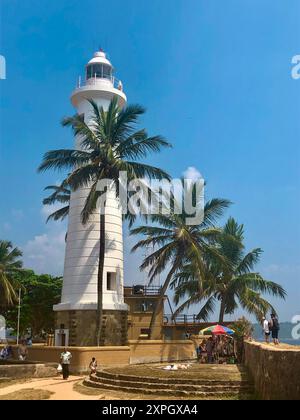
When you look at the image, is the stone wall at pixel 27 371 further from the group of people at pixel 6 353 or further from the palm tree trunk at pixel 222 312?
the palm tree trunk at pixel 222 312

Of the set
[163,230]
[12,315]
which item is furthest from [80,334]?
[12,315]

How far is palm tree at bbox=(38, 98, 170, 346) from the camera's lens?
1096 inches

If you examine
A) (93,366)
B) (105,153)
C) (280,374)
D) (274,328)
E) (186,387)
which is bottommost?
(186,387)

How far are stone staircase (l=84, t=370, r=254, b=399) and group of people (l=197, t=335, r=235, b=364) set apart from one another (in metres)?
8.49

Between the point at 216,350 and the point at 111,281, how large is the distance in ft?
A: 25.0

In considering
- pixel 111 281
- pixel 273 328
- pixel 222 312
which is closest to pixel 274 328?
pixel 273 328

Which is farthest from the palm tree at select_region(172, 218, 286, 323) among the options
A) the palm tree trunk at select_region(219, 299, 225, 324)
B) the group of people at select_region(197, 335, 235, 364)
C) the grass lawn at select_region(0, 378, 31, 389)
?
the grass lawn at select_region(0, 378, 31, 389)

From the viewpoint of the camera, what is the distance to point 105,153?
2812 cm

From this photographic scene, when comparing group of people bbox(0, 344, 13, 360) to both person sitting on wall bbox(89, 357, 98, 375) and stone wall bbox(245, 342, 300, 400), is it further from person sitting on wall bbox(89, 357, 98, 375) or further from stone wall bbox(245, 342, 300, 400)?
stone wall bbox(245, 342, 300, 400)

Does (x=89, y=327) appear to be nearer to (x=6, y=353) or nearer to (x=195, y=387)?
(x=6, y=353)

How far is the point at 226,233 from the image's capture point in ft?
122

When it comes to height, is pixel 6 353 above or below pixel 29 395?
above

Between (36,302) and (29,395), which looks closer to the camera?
(29,395)
